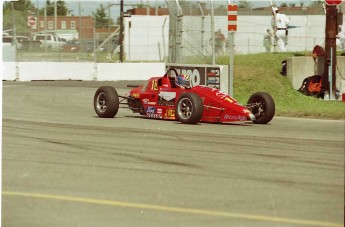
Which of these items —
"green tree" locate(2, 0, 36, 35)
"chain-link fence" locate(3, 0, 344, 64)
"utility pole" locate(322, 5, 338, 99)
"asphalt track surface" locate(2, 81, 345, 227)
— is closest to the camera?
"asphalt track surface" locate(2, 81, 345, 227)

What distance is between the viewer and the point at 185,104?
14.8m

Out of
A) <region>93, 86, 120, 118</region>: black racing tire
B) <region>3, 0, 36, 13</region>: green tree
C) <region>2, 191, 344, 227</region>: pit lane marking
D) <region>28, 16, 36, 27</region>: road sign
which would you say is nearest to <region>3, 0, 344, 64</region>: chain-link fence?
<region>28, 16, 36, 27</region>: road sign

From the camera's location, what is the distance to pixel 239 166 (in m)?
9.56

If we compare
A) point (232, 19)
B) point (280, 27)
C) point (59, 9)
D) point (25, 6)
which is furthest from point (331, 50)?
point (59, 9)

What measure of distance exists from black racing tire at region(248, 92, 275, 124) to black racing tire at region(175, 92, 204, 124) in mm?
1124

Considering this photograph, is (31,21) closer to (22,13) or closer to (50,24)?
(22,13)

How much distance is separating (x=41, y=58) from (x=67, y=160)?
25.3 metres

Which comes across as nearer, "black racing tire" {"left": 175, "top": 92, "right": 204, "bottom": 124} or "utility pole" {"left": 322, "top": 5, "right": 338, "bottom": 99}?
"black racing tire" {"left": 175, "top": 92, "right": 204, "bottom": 124}

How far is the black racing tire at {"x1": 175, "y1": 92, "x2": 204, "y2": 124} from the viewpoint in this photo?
14.3 meters

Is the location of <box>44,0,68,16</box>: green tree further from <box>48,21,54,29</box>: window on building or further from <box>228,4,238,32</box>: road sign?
<box>228,4,238,32</box>: road sign

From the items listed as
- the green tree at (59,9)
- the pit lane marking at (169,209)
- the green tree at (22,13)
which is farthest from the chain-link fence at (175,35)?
the pit lane marking at (169,209)

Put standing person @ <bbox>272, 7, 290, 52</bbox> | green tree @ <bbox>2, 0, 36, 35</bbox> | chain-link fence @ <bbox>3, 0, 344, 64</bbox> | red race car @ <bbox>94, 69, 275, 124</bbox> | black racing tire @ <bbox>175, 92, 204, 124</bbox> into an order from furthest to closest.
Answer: green tree @ <bbox>2, 0, 36, 35</bbox>
standing person @ <bbox>272, 7, 290, 52</bbox>
chain-link fence @ <bbox>3, 0, 344, 64</bbox>
red race car @ <bbox>94, 69, 275, 124</bbox>
black racing tire @ <bbox>175, 92, 204, 124</bbox>

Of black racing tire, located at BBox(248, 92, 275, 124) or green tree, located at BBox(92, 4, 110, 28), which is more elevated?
green tree, located at BBox(92, 4, 110, 28)

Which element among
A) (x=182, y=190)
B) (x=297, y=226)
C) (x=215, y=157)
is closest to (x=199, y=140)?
(x=215, y=157)
